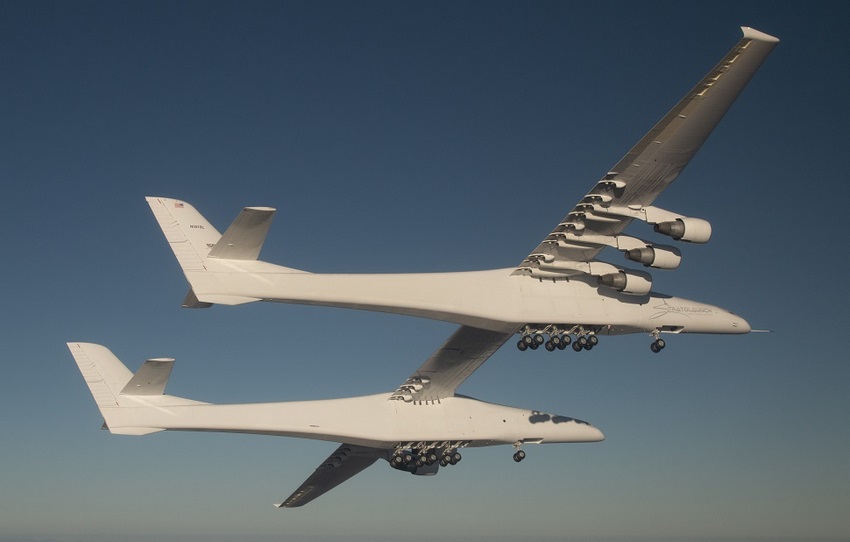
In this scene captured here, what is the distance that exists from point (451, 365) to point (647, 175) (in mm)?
12255

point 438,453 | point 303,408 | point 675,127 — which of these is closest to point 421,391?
point 438,453

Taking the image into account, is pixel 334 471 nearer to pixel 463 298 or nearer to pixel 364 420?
pixel 364 420

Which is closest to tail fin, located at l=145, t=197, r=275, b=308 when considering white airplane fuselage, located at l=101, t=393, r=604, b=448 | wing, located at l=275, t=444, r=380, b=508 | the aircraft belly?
the aircraft belly

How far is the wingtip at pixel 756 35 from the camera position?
27.8m

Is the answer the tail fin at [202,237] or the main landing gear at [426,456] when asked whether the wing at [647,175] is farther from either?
the main landing gear at [426,456]

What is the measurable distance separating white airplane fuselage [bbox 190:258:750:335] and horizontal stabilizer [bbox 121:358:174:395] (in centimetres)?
497

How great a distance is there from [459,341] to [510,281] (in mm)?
6465

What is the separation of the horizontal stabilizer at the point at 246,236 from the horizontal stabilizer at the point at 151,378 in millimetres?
5770

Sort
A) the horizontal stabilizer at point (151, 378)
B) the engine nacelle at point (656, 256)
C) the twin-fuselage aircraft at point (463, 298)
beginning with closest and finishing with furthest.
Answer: the twin-fuselage aircraft at point (463, 298), the engine nacelle at point (656, 256), the horizontal stabilizer at point (151, 378)

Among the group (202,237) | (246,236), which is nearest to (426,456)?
(202,237)

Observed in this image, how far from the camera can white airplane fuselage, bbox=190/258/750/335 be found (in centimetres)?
3017

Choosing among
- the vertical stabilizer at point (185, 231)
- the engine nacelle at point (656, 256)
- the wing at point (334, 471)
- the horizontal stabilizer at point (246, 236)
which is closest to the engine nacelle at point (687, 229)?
the engine nacelle at point (656, 256)

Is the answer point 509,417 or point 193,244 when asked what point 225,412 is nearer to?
point 193,244

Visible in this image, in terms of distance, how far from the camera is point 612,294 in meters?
34.2
